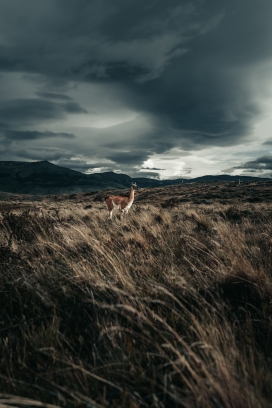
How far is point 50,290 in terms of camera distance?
9.59ft

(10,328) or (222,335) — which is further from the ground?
(222,335)

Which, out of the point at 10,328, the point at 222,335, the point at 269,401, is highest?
the point at 222,335

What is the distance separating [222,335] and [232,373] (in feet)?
1.13

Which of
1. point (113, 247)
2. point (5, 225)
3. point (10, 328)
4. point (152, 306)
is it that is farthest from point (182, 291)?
point (5, 225)

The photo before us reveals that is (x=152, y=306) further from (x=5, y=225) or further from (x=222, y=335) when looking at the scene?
(x=5, y=225)

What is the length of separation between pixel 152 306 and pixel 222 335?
81 centimetres

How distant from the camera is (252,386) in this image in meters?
1.46

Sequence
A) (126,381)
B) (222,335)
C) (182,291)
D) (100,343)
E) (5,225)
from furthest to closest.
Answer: (5,225), (182,291), (100,343), (222,335), (126,381)

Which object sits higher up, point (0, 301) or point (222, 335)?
point (222, 335)

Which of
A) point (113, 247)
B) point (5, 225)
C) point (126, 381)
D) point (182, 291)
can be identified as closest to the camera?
point (126, 381)

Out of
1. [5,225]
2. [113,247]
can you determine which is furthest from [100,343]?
[5,225]

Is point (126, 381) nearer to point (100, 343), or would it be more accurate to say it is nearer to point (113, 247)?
point (100, 343)

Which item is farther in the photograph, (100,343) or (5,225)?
(5,225)

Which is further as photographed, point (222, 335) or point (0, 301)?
point (0, 301)
